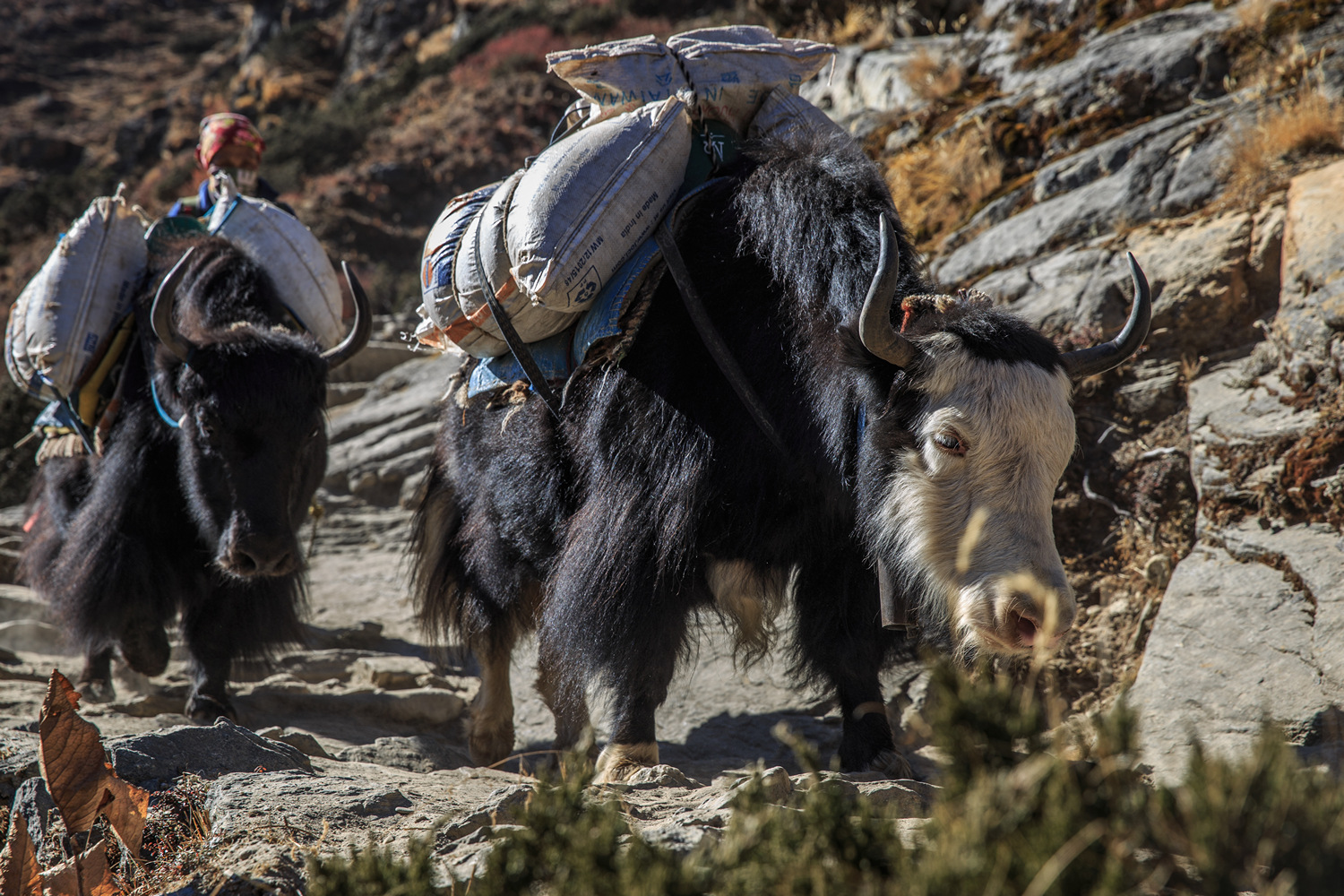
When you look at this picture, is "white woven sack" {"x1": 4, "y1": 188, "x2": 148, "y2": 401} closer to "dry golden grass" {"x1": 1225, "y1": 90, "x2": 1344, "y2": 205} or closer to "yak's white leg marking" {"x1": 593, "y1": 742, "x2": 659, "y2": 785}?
Result: "yak's white leg marking" {"x1": 593, "y1": 742, "x2": 659, "y2": 785}

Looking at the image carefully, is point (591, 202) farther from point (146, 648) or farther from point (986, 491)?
point (146, 648)

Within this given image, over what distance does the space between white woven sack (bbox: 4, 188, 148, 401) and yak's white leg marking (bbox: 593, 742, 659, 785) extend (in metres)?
2.59

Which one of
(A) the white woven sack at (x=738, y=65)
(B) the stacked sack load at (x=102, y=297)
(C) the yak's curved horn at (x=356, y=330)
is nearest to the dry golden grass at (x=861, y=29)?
(A) the white woven sack at (x=738, y=65)

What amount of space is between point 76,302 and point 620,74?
7.74 feet

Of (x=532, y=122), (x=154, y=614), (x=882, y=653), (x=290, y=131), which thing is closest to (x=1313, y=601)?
(x=882, y=653)

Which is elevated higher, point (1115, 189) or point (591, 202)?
point (1115, 189)

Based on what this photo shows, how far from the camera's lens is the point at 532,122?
18312 millimetres

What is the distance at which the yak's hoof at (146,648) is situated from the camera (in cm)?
380

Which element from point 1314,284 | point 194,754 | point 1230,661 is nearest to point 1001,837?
point 194,754

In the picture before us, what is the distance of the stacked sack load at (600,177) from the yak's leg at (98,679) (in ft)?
6.58

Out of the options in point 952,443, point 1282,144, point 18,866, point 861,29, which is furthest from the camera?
point 861,29

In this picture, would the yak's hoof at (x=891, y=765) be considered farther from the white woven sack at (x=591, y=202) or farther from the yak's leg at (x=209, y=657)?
the yak's leg at (x=209, y=657)

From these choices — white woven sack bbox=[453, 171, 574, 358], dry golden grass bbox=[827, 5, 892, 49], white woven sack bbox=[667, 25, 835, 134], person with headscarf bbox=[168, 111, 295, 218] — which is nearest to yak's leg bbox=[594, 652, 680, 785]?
white woven sack bbox=[453, 171, 574, 358]

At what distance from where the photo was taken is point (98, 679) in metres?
4.00
